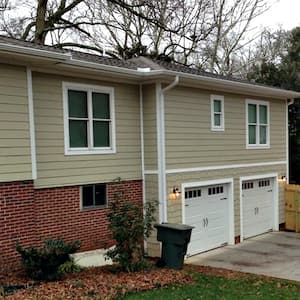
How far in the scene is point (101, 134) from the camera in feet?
36.6

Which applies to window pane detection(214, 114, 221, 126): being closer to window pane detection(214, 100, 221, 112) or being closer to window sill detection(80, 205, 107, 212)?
window pane detection(214, 100, 221, 112)

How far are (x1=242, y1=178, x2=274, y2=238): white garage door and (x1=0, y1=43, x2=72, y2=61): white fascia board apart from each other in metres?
8.64

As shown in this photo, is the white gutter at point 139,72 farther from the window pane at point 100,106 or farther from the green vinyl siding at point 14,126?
the window pane at point 100,106

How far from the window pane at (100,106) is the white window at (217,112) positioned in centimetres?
Result: 380

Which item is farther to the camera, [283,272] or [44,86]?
[283,272]

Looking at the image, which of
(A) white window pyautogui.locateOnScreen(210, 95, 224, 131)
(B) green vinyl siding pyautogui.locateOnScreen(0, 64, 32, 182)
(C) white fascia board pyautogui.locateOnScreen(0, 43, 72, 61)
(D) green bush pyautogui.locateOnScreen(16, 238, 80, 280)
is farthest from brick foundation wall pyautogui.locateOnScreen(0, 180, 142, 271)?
(A) white window pyautogui.locateOnScreen(210, 95, 224, 131)

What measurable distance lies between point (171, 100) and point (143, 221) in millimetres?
3819

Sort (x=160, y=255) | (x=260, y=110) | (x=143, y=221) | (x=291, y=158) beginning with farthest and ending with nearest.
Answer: (x=291, y=158), (x=260, y=110), (x=160, y=255), (x=143, y=221)

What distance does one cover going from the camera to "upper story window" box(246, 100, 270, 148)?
609 inches

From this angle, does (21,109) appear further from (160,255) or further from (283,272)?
(283,272)

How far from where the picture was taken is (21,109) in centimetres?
890

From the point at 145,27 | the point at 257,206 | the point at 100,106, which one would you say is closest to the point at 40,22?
the point at 145,27

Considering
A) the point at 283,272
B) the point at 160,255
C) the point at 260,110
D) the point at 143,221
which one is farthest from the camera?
the point at 260,110

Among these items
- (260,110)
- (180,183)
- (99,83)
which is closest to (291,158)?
(260,110)
